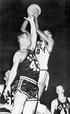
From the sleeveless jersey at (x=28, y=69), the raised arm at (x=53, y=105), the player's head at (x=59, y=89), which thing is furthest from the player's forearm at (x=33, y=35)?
the raised arm at (x=53, y=105)

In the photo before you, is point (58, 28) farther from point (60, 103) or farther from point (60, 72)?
point (60, 103)

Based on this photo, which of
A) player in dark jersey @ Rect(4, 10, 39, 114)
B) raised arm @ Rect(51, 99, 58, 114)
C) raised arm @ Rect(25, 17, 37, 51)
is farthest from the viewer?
raised arm @ Rect(25, 17, 37, 51)

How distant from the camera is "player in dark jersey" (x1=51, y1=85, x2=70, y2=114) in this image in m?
3.59

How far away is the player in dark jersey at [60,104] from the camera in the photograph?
3594mm

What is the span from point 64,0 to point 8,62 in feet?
4.40

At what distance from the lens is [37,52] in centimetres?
371

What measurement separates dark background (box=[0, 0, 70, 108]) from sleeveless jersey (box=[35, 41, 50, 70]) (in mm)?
78

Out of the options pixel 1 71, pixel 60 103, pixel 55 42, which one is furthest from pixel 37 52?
pixel 60 103

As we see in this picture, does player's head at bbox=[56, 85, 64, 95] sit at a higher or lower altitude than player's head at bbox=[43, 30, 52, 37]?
lower

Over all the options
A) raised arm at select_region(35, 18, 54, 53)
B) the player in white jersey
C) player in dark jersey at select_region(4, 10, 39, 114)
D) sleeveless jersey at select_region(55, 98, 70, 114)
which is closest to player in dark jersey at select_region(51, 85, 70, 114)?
sleeveless jersey at select_region(55, 98, 70, 114)

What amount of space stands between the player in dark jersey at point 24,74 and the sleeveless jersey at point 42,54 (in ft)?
0.26

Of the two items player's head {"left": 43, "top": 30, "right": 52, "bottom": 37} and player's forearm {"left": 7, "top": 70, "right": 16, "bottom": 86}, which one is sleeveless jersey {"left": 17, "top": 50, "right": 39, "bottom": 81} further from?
player's head {"left": 43, "top": 30, "right": 52, "bottom": 37}

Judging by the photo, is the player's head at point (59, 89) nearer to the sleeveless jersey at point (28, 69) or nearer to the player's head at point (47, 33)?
the sleeveless jersey at point (28, 69)

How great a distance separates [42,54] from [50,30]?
408 millimetres
